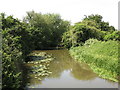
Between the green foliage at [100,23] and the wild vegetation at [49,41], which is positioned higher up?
the green foliage at [100,23]

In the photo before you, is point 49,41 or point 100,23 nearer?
point 49,41

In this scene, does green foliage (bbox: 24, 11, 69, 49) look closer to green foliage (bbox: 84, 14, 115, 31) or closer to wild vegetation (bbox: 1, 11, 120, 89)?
wild vegetation (bbox: 1, 11, 120, 89)

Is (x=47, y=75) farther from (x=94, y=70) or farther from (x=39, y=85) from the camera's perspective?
(x=94, y=70)

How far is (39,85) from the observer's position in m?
10.2

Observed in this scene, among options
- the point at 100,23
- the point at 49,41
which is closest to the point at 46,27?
the point at 49,41

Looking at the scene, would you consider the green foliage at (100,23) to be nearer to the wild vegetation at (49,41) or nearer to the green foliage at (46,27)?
the wild vegetation at (49,41)

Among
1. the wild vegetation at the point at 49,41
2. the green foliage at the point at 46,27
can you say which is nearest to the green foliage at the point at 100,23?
the wild vegetation at the point at 49,41

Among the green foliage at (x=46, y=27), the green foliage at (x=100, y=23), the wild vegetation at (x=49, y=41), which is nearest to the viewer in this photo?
the wild vegetation at (x=49, y=41)

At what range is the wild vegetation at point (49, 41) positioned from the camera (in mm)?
9306

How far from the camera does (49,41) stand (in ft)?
111

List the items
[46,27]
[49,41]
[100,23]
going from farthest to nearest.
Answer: [100,23] → [46,27] → [49,41]

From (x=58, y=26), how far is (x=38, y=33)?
861cm

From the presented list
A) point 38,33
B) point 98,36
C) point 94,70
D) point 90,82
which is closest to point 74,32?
point 98,36

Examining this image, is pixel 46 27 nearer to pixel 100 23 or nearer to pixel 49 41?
pixel 49 41
